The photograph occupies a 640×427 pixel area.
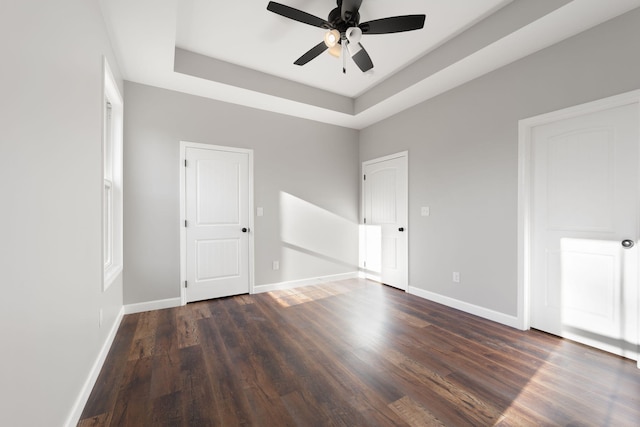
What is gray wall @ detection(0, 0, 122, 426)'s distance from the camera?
0.98 m

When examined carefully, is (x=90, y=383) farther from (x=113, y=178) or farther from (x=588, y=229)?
(x=588, y=229)

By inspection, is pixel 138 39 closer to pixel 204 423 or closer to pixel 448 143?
pixel 204 423

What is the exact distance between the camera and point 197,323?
2961 millimetres

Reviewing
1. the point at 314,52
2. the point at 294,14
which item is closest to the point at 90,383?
the point at 294,14

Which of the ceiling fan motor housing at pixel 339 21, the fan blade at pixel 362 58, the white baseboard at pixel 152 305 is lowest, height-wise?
the white baseboard at pixel 152 305

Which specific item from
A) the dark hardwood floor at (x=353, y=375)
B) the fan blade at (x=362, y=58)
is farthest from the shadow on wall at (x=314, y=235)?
the fan blade at (x=362, y=58)

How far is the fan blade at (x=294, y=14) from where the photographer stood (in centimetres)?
204

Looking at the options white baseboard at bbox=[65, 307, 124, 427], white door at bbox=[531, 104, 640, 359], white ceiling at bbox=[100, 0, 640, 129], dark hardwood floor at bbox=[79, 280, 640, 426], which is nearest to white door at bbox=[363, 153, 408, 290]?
white ceiling at bbox=[100, 0, 640, 129]

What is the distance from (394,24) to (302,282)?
3541mm

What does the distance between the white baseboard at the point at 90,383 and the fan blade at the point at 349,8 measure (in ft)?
10.5

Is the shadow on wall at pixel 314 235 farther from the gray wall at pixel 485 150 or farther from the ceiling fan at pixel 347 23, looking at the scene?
the ceiling fan at pixel 347 23

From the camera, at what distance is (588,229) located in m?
2.41

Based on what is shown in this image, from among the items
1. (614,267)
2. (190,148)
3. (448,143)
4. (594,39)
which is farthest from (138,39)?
(614,267)

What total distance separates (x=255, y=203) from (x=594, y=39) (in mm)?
3902
